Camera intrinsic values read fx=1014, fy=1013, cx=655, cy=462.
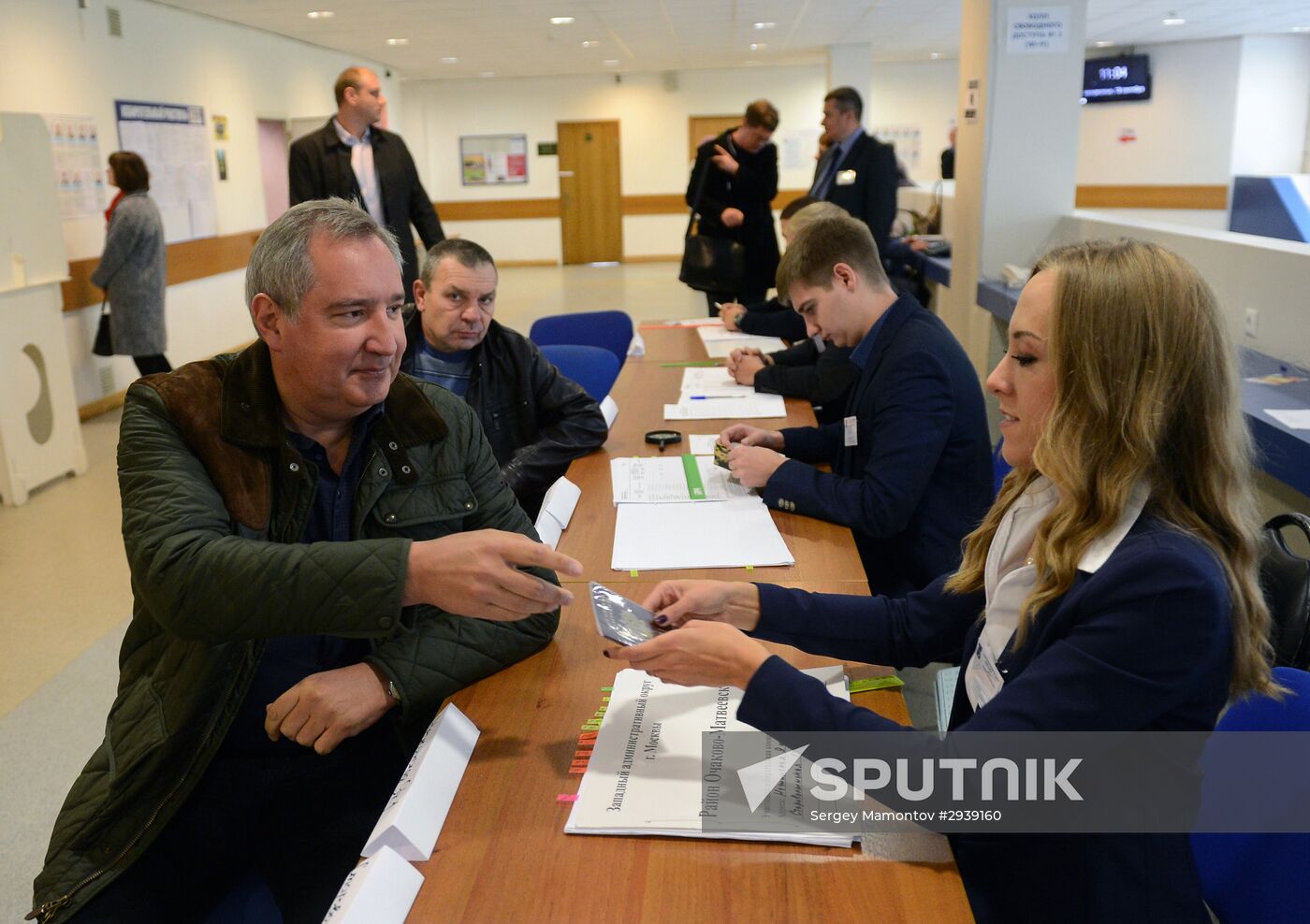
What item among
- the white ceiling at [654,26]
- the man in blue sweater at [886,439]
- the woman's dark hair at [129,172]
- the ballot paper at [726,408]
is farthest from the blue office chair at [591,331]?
the white ceiling at [654,26]

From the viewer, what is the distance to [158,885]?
140cm

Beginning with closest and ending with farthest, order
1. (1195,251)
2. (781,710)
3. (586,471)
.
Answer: (781,710) → (586,471) → (1195,251)

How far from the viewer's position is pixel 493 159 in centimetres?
1628

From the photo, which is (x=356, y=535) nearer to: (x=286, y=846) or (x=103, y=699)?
(x=286, y=846)

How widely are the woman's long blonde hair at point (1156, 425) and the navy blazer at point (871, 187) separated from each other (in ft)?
15.8

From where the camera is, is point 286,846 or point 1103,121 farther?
point 1103,121

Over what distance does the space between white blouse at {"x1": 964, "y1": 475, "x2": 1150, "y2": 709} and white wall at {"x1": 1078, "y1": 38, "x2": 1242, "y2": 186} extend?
48.2ft

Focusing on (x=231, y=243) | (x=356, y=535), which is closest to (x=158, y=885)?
(x=356, y=535)

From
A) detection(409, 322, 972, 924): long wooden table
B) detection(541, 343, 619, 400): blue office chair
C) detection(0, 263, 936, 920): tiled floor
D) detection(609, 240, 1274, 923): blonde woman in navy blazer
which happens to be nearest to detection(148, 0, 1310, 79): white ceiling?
detection(0, 263, 936, 920): tiled floor

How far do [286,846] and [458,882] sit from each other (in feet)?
1.77

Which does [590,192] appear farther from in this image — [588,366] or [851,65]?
[588,366]

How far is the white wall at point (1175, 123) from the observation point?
13.5 m

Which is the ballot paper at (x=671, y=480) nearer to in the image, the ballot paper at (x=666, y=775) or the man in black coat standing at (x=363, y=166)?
the ballot paper at (x=666, y=775)

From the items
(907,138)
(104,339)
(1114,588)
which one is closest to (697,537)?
(1114,588)
